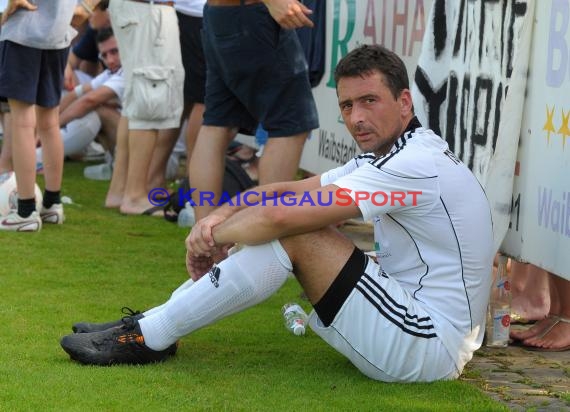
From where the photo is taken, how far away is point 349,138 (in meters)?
7.18

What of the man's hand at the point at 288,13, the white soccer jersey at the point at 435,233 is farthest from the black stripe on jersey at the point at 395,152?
the man's hand at the point at 288,13

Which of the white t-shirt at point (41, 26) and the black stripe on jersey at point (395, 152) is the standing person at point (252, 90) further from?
the black stripe on jersey at point (395, 152)

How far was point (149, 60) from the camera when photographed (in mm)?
8055

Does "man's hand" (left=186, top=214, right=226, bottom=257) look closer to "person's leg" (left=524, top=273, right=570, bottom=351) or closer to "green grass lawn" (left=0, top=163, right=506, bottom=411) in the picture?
"green grass lawn" (left=0, top=163, right=506, bottom=411)

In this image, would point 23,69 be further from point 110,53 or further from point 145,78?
point 110,53

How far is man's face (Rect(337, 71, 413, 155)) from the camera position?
165 inches

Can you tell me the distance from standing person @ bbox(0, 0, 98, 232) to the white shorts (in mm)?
3463

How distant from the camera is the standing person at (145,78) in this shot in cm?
794

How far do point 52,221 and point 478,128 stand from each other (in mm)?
3435

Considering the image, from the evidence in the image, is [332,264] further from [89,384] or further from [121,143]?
[121,143]

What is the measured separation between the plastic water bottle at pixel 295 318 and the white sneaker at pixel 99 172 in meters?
5.00

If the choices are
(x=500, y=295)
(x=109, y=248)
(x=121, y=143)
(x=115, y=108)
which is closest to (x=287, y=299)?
(x=500, y=295)

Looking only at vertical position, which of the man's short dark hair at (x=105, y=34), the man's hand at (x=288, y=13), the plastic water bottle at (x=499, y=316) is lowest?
the plastic water bottle at (x=499, y=316)

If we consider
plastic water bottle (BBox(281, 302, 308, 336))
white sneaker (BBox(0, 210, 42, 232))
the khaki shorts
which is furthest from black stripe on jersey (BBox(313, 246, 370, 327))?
the khaki shorts
